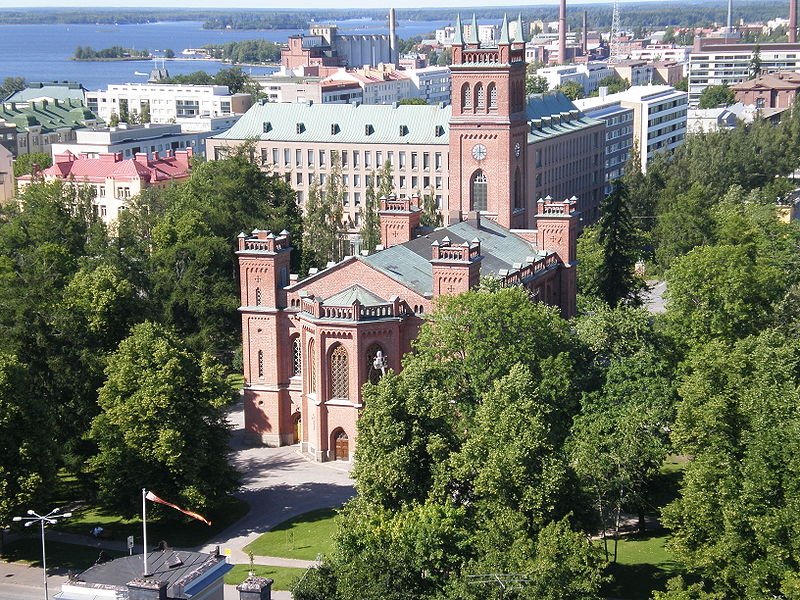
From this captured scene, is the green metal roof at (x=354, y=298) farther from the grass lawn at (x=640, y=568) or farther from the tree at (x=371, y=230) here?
the tree at (x=371, y=230)

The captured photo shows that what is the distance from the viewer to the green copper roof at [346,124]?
14450cm

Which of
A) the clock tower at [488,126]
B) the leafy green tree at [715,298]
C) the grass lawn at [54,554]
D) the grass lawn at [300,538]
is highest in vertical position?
the clock tower at [488,126]

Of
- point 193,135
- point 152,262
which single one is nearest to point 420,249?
point 152,262

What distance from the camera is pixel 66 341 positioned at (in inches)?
2837

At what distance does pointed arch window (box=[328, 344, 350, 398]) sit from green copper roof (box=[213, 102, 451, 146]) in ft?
229

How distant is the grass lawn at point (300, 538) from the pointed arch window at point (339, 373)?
8.19 metres

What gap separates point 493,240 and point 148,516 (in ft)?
111

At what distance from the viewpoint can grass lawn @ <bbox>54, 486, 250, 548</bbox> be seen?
67.2 metres

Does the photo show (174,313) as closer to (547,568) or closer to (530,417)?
(530,417)

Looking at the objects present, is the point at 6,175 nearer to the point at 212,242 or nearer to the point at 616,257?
the point at 212,242

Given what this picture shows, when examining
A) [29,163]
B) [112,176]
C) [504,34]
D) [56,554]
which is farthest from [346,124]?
[56,554]

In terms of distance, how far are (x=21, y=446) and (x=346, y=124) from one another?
8951 cm

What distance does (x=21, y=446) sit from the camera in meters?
63.6

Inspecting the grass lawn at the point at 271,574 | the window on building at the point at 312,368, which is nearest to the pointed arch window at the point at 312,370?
the window on building at the point at 312,368
